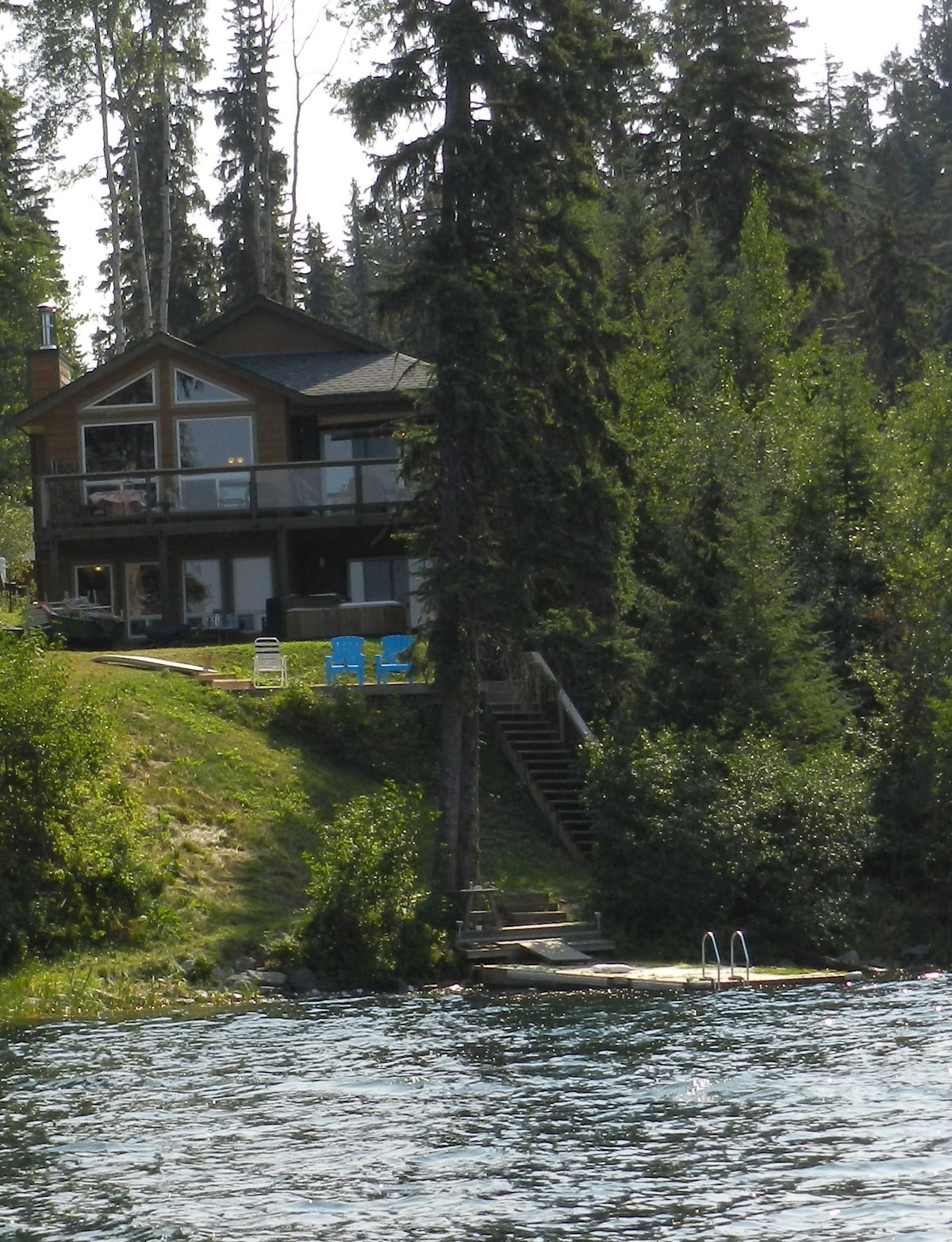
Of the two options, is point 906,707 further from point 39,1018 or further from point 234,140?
point 234,140

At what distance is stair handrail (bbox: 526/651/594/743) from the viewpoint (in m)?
32.2

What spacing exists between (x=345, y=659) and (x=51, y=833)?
9.33m

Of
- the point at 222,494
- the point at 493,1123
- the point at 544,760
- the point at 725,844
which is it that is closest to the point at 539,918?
the point at 725,844

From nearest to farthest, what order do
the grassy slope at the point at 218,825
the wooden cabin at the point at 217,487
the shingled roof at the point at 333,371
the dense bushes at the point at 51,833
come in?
the grassy slope at the point at 218,825 → the dense bushes at the point at 51,833 → the wooden cabin at the point at 217,487 → the shingled roof at the point at 333,371

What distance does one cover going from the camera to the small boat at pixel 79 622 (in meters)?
37.7

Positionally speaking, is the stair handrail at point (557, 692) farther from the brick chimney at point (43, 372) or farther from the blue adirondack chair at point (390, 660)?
the brick chimney at point (43, 372)

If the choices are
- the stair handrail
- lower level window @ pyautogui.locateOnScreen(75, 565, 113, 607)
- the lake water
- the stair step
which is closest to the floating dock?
the lake water

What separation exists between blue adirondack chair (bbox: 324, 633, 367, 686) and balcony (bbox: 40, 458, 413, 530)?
7978 mm

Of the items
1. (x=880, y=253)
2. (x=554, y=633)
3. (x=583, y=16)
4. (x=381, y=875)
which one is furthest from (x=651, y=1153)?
(x=880, y=253)

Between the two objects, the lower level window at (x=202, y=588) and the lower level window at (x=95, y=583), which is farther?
the lower level window at (x=95, y=583)

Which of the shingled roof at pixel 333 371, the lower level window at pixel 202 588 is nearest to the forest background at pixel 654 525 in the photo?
the shingled roof at pixel 333 371

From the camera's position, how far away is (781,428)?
37.5 m

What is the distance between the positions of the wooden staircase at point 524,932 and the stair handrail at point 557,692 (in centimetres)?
478

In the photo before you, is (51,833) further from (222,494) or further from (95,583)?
(95,583)
